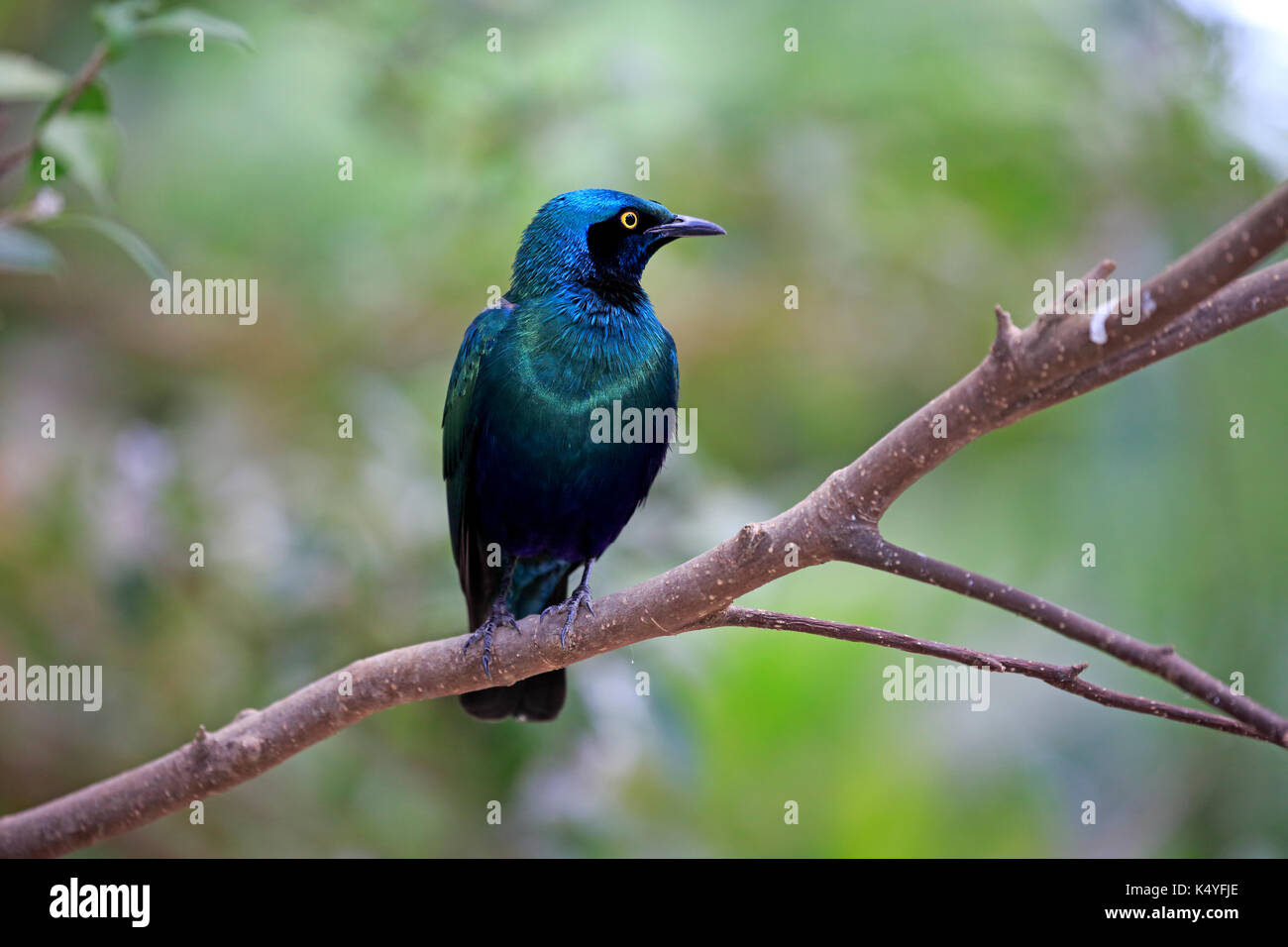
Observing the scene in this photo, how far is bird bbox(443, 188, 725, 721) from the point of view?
127 inches

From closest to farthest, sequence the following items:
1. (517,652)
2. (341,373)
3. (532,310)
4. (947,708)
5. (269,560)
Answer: (517,652) < (532,310) < (269,560) < (341,373) < (947,708)

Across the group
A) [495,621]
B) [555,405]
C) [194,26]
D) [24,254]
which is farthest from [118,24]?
[495,621]

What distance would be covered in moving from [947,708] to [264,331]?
3.74 m

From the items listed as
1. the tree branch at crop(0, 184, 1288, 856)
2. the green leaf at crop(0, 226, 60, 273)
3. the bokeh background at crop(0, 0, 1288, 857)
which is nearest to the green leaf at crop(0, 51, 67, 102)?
the green leaf at crop(0, 226, 60, 273)

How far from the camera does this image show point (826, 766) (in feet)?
18.4

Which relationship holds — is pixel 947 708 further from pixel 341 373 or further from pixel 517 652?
pixel 517 652

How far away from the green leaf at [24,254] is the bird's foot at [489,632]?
1139mm

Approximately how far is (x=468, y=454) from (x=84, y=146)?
4.88 feet

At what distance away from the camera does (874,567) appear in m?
2.08

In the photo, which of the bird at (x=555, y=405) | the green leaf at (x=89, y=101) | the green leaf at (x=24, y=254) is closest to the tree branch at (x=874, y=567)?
the bird at (x=555, y=405)

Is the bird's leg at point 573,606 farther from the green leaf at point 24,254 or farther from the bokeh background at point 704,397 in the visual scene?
the green leaf at point 24,254

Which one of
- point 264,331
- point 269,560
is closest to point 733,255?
point 264,331

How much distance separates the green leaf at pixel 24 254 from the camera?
2.15 metres

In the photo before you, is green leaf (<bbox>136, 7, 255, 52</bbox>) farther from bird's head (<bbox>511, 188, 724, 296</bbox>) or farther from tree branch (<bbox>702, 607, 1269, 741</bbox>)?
tree branch (<bbox>702, 607, 1269, 741</bbox>)
